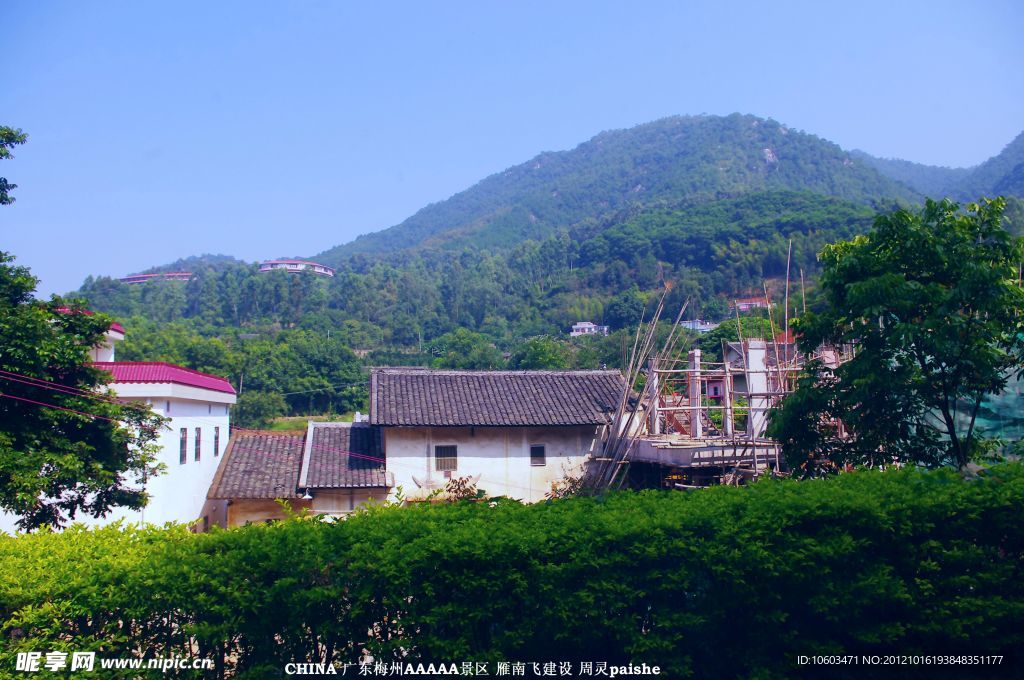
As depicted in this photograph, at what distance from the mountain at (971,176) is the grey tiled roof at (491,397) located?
198 ft

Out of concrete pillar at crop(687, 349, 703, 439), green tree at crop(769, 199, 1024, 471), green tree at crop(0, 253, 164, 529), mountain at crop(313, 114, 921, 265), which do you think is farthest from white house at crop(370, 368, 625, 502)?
mountain at crop(313, 114, 921, 265)

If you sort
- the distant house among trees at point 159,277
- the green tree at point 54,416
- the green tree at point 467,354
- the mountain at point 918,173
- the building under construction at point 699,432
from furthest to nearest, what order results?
the mountain at point 918,173, the distant house among trees at point 159,277, the green tree at point 467,354, the building under construction at point 699,432, the green tree at point 54,416

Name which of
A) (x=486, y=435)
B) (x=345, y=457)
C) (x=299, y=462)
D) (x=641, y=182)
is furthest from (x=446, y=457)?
(x=641, y=182)

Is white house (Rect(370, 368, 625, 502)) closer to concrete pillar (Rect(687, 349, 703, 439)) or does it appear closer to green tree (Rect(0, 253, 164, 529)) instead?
concrete pillar (Rect(687, 349, 703, 439))

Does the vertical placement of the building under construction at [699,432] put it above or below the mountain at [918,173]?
below

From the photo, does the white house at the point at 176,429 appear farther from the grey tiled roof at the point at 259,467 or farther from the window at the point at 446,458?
the window at the point at 446,458

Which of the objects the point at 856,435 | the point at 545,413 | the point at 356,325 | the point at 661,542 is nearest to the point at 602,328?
the point at 356,325

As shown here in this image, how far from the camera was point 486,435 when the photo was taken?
16656mm

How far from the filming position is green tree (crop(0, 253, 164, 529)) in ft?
27.0

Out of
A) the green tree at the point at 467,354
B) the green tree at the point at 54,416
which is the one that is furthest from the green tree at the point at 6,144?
the green tree at the point at 467,354

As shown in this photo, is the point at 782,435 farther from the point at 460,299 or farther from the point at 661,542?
the point at 460,299

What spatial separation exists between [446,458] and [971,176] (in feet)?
498

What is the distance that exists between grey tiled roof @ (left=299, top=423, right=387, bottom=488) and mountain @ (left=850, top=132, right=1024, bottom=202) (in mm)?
64152

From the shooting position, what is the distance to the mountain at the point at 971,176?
9856 cm
